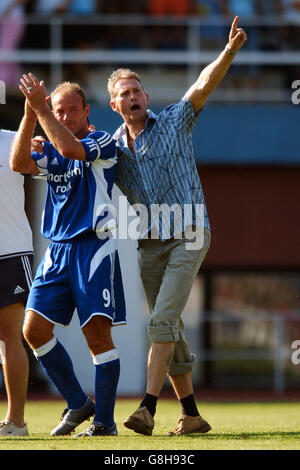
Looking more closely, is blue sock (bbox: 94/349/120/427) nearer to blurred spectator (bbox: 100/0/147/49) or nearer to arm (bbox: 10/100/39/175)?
arm (bbox: 10/100/39/175)

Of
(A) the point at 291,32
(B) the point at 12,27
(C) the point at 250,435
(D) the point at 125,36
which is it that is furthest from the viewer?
(D) the point at 125,36

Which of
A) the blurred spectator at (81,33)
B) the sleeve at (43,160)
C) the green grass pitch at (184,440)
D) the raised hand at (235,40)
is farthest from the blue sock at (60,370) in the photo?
the blurred spectator at (81,33)

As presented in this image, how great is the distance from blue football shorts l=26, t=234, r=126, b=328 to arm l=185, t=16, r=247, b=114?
98cm

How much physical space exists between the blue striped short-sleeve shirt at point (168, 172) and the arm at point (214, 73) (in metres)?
0.06

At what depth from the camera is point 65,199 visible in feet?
18.7

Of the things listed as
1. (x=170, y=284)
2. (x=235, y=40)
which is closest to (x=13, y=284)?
(x=170, y=284)

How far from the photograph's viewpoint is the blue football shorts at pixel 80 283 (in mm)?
5598

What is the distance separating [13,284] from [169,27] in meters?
9.54

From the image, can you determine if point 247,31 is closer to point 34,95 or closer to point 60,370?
point 34,95

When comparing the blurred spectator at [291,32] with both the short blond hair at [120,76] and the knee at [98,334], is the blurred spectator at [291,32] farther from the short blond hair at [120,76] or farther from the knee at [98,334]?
the knee at [98,334]

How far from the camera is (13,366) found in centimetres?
596

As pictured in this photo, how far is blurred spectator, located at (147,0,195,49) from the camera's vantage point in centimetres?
1473

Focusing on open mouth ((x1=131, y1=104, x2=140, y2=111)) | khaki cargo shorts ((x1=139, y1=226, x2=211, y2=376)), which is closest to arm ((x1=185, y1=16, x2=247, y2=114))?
open mouth ((x1=131, y1=104, x2=140, y2=111))
